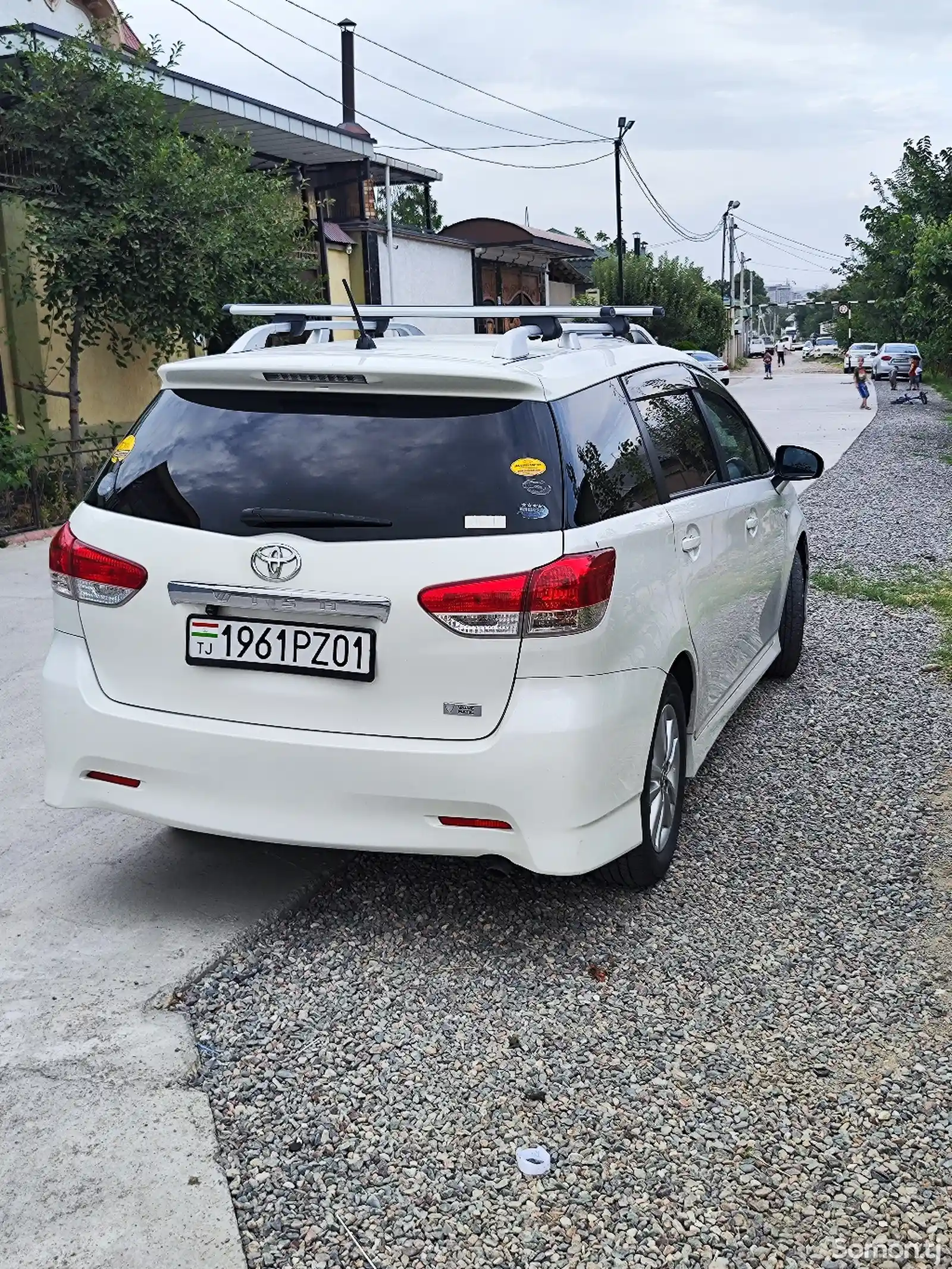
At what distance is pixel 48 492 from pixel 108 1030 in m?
10.8

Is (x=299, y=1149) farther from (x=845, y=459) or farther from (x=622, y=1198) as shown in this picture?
(x=845, y=459)

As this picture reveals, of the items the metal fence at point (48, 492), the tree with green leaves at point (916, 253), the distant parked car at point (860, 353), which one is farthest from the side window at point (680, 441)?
the distant parked car at point (860, 353)

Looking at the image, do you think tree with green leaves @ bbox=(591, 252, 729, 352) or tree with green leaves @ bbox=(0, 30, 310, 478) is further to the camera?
tree with green leaves @ bbox=(591, 252, 729, 352)

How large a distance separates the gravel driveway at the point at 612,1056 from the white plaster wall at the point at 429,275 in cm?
2444

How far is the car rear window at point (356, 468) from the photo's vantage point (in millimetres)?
3527

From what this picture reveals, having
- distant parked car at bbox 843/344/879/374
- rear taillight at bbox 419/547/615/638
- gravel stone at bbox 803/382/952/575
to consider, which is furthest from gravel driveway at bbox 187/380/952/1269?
distant parked car at bbox 843/344/879/374

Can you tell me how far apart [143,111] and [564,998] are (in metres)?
12.8

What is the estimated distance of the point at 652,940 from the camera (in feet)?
12.9

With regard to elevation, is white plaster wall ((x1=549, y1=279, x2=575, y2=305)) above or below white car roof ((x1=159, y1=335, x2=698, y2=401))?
below

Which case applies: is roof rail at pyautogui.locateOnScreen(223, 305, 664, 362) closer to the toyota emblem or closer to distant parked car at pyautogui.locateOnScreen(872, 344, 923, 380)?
the toyota emblem

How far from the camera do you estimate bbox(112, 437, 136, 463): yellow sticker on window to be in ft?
13.0

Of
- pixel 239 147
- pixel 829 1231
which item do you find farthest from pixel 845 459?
pixel 829 1231

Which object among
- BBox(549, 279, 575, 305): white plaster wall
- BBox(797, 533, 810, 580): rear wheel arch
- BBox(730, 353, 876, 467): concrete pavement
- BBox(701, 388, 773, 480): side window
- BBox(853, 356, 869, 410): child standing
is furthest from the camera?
BBox(549, 279, 575, 305): white plaster wall

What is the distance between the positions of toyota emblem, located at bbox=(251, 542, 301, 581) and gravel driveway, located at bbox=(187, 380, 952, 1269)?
111 centimetres
